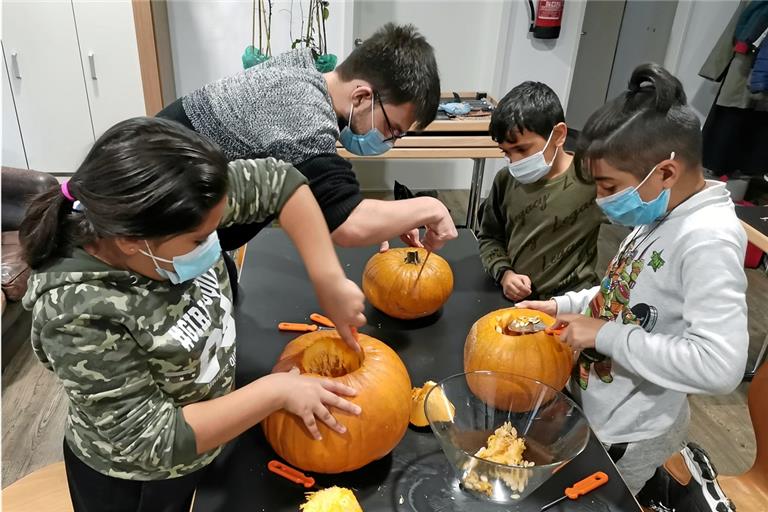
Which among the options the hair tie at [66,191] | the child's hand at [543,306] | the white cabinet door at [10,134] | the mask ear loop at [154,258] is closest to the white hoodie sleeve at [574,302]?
the child's hand at [543,306]

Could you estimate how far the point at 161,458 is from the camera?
803mm

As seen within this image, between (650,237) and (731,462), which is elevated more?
(650,237)

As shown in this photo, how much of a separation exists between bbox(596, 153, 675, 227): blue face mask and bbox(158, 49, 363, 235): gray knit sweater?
49 centimetres

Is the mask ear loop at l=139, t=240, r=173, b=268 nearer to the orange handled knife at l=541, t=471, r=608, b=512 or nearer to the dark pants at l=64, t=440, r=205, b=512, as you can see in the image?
the dark pants at l=64, t=440, r=205, b=512

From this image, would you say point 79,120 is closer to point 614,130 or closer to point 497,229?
point 497,229

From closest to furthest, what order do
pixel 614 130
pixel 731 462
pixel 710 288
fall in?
pixel 710 288 < pixel 614 130 < pixel 731 462

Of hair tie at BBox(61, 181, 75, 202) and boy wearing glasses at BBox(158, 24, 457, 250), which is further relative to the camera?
boy wearing glasses at BBox(158, 24, 457, 250)

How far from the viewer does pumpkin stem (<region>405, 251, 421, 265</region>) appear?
4.54ft

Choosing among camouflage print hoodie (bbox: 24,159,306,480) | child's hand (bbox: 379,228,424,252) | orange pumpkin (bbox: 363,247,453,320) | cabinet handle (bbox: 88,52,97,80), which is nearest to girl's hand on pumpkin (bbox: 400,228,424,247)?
child's hand (bbox: 379,228,424,252)

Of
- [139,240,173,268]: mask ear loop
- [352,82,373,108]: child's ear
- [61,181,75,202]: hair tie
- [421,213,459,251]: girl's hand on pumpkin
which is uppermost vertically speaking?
[352,82,373,108]: child's ear

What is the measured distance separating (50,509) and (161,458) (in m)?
0.61

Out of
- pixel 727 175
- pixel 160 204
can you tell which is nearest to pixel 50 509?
pixel 160 204

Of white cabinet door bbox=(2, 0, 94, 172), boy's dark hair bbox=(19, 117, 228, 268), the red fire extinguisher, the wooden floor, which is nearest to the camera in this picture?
boy's dark hair bbox=(19, 117, 228, 268)

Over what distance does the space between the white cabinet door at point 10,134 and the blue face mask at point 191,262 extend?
11.5 ft
